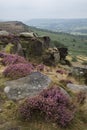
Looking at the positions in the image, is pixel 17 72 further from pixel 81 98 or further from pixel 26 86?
pixel 81 98

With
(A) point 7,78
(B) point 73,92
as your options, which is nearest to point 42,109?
(B) point 73,92

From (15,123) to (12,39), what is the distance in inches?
995

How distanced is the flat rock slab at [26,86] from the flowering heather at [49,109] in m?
1.32

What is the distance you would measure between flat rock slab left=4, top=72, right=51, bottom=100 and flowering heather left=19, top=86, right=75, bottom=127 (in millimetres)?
1324

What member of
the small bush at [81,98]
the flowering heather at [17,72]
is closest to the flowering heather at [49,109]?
the small bush at [81,98]

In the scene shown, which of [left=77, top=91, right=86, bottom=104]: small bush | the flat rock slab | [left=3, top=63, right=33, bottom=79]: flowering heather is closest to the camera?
[left=77, top=91, right=86, bottom=104]: small bush

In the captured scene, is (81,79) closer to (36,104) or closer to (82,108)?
(82,108)

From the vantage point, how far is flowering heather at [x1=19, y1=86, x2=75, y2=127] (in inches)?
367

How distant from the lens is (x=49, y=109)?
9.51m

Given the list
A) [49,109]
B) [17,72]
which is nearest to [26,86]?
[17,72]

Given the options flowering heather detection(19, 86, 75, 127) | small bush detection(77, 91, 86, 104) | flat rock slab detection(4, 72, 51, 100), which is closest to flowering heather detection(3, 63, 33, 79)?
flat rock slab detection(4, 72, 51, 100)

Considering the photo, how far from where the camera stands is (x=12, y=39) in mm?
33719

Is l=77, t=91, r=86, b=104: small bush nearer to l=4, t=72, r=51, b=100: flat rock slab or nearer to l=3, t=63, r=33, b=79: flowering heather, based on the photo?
l=4, t=72, r=51, b=100: flat rock slab

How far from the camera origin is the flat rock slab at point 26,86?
37.0 ft
